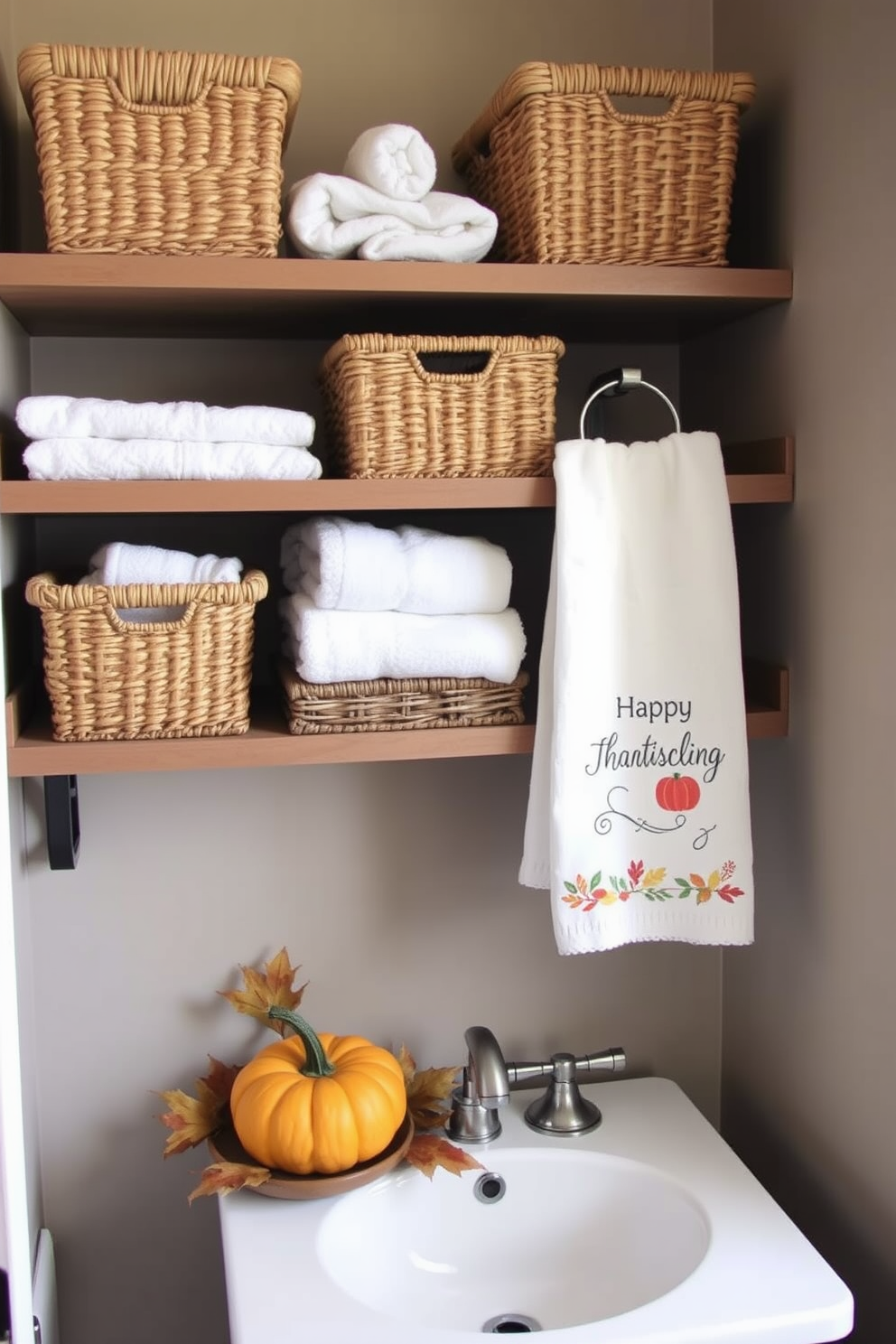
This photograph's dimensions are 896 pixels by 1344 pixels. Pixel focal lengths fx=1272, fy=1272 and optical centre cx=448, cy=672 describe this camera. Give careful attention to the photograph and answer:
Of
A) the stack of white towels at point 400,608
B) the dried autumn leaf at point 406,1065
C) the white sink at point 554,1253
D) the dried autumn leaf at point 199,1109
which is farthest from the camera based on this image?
the dried autumn leaf at point 406,1065

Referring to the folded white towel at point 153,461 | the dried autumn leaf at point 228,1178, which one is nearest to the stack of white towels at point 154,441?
the folded white towel at point 153,461

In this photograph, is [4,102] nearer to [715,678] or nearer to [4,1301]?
[715,678]

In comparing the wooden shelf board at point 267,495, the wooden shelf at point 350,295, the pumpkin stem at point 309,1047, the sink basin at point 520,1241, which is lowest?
the sink basin at point 520,1241

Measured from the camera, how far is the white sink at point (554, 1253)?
48.3 inches

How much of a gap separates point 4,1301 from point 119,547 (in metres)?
0.72

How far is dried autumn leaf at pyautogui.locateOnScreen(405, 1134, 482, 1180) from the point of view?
55.9 inches

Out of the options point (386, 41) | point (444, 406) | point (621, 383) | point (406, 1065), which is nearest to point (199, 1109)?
point (406, 1065)

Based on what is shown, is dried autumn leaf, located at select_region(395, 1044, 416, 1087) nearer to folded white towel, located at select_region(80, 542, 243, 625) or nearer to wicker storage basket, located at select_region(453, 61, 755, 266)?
folded white towel, located at select_region(80, 542, 243, 625)

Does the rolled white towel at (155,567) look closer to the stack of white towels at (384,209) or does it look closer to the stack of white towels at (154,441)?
the stack of white towels at (154,441)

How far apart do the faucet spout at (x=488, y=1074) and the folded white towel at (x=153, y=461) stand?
724 mm

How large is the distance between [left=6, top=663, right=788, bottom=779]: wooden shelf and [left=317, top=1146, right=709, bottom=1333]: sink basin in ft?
1.65

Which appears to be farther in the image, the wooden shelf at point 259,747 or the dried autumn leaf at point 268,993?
the dried autumn leaf at point 268,993

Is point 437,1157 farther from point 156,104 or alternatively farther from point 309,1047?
point 156,104

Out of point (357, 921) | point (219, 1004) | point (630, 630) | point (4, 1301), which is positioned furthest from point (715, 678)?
point (4, 1301)
